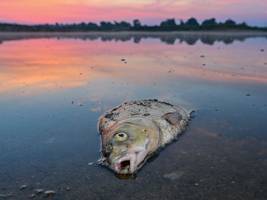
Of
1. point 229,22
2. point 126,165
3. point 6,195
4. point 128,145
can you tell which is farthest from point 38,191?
point 229,22

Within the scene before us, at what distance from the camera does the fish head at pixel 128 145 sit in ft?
24.4

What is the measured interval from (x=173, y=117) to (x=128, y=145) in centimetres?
292

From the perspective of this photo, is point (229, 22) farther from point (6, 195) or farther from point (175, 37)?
point (6, 195)

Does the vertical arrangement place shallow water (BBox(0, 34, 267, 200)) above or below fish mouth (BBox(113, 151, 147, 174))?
below

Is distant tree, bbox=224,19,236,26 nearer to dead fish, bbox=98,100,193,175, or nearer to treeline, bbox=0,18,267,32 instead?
treeline, bbox=0,18,267,32

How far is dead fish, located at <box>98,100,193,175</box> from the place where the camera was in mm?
7492

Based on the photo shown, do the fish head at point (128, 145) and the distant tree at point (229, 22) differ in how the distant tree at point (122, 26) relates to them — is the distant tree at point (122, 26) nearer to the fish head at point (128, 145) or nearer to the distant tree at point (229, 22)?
the distant tree at point (229, 22)

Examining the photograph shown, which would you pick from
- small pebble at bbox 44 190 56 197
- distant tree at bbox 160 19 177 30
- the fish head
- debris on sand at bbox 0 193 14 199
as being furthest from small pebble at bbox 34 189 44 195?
distant tree at bbox 160 19 177 30

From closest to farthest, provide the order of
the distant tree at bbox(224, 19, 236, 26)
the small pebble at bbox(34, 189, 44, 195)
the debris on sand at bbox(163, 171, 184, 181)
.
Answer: the small pebble at bbox(34, 189, 44, 195), the debris on sand at bbox(163, 171, 184, 181), the distant tree at bbox(224, 19, 236, 26)

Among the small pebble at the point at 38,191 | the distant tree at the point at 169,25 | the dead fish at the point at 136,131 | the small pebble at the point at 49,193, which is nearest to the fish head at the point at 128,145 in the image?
the dead fish at the point at 136,131

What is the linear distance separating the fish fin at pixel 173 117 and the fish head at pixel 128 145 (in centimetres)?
129

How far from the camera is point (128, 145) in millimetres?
7602

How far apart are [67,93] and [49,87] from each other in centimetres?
162

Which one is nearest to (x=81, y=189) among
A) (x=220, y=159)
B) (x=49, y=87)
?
(x=220, y=159)
